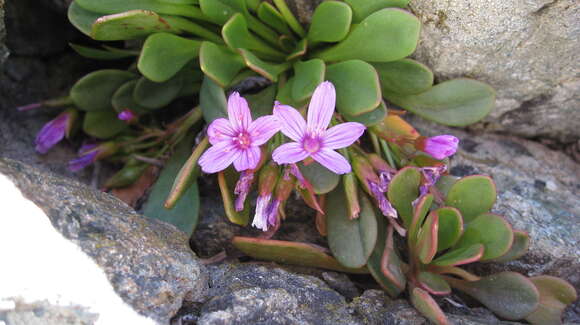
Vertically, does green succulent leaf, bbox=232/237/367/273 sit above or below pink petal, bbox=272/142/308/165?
below

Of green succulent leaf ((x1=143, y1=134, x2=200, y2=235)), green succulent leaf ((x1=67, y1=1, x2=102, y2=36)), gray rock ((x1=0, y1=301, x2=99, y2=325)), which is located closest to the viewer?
gray rock ((x1=0, y1=301, x2=99, y2=325))

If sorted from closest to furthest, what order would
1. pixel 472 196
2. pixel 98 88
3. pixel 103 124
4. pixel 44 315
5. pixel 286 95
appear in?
1. pixel 44 315
2. pixel 472 196
3. pixel 286 95
4. pixel 98 88
5. pixel 103 124

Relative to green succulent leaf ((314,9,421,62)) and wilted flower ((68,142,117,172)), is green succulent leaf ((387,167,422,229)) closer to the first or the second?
green succulent leaf ((314,9,421,62))

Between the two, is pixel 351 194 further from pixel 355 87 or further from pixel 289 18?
pixel 289 18

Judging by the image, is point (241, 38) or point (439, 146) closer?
point (439, 146)

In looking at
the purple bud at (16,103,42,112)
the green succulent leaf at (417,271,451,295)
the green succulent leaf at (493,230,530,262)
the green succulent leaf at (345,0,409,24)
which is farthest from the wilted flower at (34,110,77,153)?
the green succulent leaf at (493,230,530,262)

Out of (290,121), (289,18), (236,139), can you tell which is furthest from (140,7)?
(290,121)

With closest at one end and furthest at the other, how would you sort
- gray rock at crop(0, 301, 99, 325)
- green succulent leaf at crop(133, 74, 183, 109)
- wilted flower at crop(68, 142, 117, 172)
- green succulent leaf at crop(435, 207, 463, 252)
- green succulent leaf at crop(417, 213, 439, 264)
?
gray rock at crop(0, 301, 99, 325)
green succulent leaf at crop(417, 213, 439, 264)
green succulent leaf at crop(435, 207, 463, 252)
green succulent leaf at crop(133, 74, 183, 109)
wilted flower at crop(68, 142, 117, 172)
